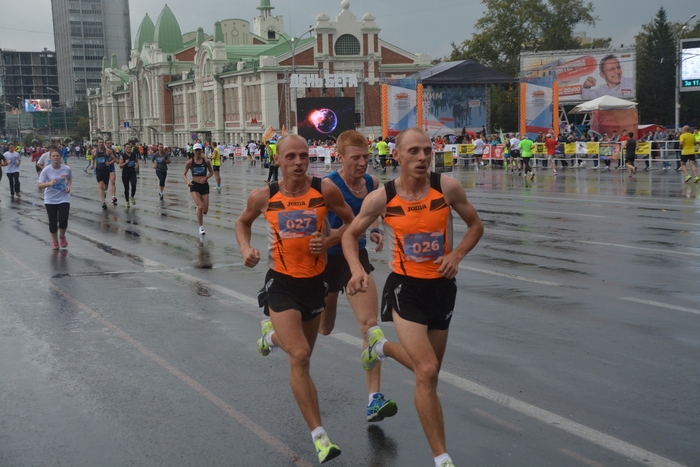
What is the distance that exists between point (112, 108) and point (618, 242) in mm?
117149

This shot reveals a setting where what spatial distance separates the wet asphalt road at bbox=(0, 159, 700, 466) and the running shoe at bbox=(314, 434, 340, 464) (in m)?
0.15

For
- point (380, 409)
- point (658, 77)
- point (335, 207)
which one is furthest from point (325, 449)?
point (658, 77)

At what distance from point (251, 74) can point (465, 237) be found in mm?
72298

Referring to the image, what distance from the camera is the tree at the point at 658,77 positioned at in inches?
3059

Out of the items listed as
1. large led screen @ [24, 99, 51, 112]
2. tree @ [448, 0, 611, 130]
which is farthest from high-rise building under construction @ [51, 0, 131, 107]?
tree @ [448, 0, 611, 130]

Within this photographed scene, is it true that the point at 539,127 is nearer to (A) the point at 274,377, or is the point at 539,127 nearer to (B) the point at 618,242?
(B) the point at 618,242

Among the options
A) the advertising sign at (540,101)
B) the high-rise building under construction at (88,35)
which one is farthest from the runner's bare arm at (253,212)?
the high-rise building under construction at (88,35)

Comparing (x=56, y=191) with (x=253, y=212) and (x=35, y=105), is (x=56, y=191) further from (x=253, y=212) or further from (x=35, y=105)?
(x=35, y=105)

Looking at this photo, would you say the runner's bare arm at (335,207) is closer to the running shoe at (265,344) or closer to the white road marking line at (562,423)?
the running shoe at (265,344)

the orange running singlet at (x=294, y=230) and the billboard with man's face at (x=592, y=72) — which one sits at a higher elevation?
the billboard with man's face at (x=592, y=72)

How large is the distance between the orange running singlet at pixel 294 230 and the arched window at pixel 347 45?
71986mm

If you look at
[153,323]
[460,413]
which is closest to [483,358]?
[460,413]

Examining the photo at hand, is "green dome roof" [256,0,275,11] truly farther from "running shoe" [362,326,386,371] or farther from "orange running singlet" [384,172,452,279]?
"orange running singlet" [384,172,452,279]

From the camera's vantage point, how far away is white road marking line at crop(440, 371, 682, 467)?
4828 mm
